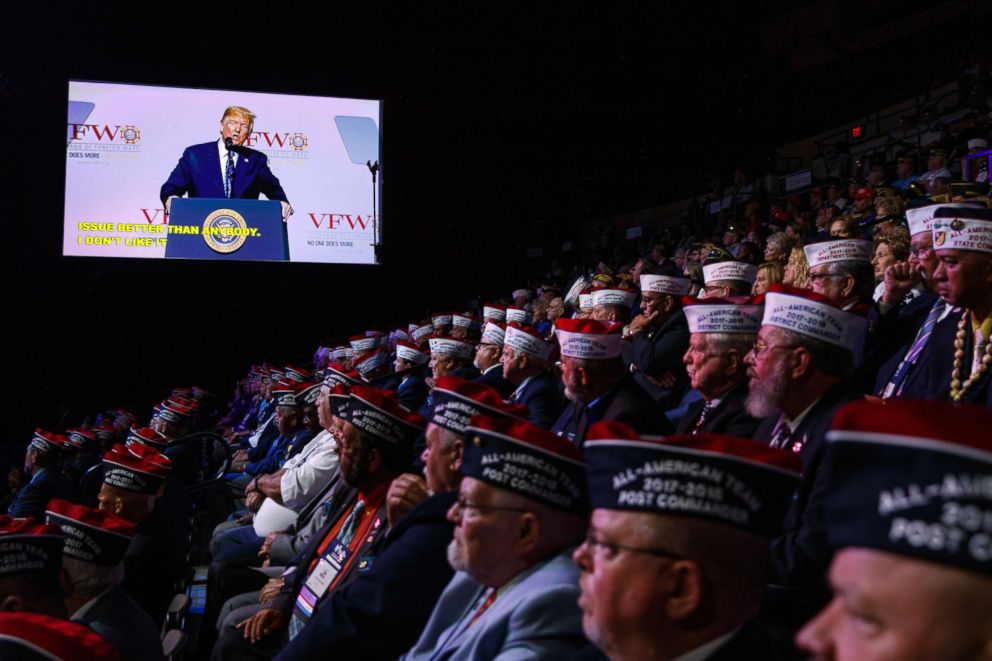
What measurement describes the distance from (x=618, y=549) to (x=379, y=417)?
2.17 metres

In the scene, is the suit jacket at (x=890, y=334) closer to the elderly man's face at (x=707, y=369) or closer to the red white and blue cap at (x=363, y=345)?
the elderly man's face at (x=707, y=369)

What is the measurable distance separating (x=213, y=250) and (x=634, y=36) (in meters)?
7.64

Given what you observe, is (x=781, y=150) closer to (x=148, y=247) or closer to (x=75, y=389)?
(x=148, y=247)

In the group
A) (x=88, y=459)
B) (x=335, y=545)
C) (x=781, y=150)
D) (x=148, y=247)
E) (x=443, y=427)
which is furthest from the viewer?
(x=781, y=150)

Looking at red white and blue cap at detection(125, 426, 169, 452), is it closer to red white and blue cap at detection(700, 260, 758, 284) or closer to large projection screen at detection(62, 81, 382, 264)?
red white and blue cap at detection(700, 260, 758, 284)

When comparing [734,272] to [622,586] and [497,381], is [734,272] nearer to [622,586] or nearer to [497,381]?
→ [497,381]

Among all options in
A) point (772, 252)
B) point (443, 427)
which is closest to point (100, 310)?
point (772, 252)

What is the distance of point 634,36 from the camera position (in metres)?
16.3

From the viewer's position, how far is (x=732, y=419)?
3373mm

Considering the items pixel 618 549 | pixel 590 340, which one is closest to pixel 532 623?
pixel 618 549

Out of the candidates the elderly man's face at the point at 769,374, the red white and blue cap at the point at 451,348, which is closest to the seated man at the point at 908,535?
the elderly man's face at the point at 769,374

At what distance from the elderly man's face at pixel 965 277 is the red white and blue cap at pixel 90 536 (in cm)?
287

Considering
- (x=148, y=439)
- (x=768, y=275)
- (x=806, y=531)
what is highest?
(x=768, y=275)

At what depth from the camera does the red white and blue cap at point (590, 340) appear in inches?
160
